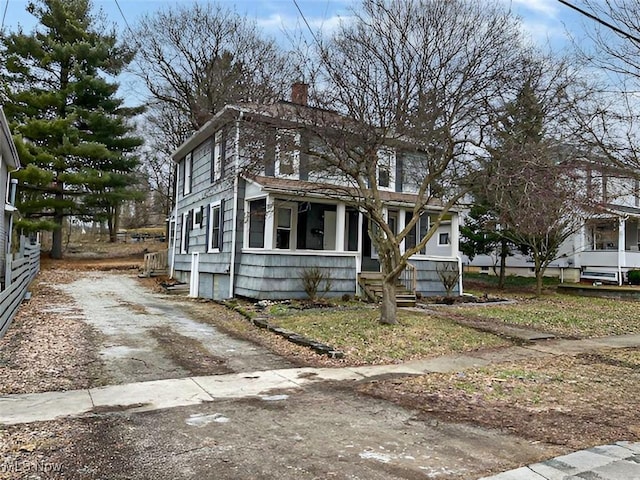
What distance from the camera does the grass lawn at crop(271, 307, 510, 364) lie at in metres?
7.89

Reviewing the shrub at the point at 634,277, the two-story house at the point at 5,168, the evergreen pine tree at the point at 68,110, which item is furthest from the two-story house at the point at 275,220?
the shrub at the point at 634,277

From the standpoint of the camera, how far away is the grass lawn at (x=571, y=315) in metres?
10.8

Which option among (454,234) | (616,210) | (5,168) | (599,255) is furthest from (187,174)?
(599,255)

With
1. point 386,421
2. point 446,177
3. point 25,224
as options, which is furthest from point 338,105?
point 25,224

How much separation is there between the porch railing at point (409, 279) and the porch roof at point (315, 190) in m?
1.97

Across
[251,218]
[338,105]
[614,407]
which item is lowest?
[614,407]

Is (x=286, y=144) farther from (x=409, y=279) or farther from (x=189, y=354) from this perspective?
(x=409, y=279)

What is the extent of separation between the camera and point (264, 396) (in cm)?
542

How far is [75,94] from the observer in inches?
976

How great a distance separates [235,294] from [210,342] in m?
5.53

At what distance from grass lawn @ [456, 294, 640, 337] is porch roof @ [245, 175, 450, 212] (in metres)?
3.55

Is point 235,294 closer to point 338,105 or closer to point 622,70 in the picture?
point 338,105

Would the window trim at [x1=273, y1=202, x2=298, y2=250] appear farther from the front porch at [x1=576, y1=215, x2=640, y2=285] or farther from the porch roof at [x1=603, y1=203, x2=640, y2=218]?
the front porch at [x1=576, y1=215, x2=640, y2=285]

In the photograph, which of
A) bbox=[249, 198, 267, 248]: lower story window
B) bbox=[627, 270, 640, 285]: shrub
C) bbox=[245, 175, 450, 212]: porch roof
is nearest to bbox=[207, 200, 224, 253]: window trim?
bbox=[249, 198, 267, 248]: lower story window
